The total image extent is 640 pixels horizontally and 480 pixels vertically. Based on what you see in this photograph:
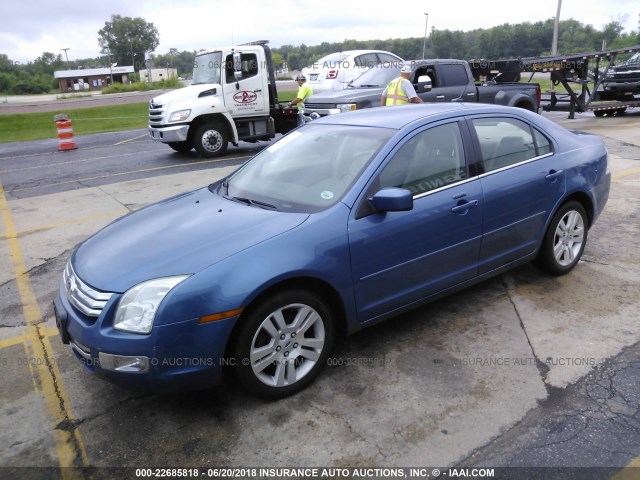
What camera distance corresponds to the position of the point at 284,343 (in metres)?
3.12

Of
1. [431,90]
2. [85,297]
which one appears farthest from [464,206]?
[431,90]

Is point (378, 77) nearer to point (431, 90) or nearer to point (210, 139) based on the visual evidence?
point (431, 90)

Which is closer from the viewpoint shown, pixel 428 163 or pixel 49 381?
pixel 49 381

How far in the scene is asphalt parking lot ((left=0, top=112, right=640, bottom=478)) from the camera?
9.04 ft

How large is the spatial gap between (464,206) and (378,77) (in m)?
9.74

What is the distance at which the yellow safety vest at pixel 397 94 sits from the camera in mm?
8898

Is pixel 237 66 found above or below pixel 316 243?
above

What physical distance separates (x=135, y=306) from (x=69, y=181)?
8.61 meters

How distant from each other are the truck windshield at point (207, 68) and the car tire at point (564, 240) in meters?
9.64

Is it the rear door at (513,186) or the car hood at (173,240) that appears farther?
the rear door at (513,186)

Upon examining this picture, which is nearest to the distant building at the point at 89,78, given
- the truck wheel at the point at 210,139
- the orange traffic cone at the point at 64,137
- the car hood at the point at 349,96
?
the orange traffic cone at the point at 64,137

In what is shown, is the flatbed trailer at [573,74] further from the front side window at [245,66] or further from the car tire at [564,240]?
the car tire at [564,240]

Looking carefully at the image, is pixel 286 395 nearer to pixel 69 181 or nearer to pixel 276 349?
pixel 276 349

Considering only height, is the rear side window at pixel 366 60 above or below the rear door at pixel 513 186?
above
